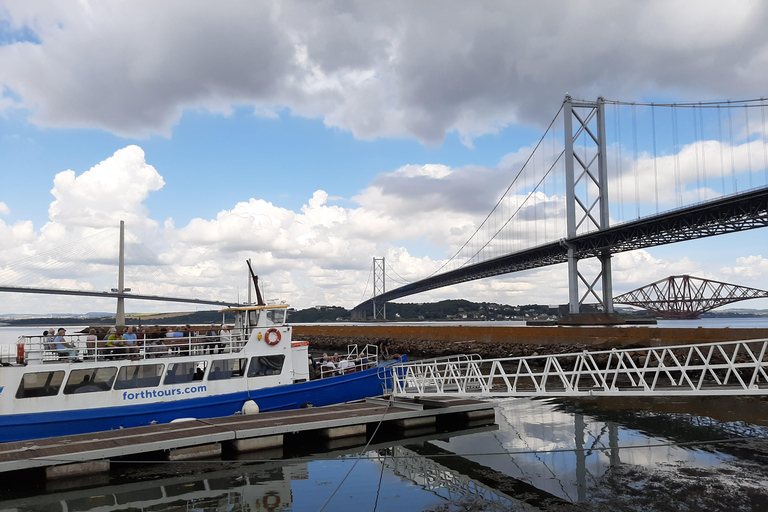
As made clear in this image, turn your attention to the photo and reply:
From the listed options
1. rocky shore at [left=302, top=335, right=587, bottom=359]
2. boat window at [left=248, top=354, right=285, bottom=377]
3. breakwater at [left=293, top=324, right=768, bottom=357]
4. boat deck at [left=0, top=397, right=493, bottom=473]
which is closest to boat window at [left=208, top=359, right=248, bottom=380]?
boat window at [left=248, top=354, right=285, bottom=377]

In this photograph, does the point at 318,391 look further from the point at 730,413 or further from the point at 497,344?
the point at 497,344

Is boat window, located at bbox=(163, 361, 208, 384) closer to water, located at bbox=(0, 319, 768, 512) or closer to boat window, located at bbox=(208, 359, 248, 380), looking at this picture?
boat window, located at bbox=(208, 359, 248, 380)

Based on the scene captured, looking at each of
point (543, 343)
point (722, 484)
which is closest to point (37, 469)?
point (722, 484)

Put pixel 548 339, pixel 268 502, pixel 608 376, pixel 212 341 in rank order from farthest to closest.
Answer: pixel 548 339
pixel 608 376
pixel 212 341
pixel 268 502

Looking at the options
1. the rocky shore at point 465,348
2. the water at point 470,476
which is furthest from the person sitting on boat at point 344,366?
the rocky shore at point 465,348

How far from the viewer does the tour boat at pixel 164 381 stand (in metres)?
12.4

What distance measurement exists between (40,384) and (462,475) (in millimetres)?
9644

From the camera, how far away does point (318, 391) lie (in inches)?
620

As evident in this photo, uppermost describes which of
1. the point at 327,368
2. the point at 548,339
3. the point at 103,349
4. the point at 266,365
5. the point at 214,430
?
the point at 103,349

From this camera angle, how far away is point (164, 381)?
13891 millimetres

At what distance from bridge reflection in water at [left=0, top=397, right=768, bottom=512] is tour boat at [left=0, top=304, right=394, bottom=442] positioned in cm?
240

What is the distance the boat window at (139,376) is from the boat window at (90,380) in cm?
19

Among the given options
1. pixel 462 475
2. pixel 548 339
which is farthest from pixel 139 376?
pixel 548 339

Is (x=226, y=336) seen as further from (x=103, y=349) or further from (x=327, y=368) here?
(x=327, y=368)
